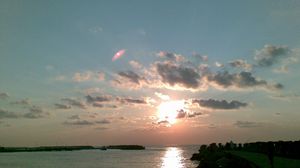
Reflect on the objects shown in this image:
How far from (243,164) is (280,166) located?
31.8 ft

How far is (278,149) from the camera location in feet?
180

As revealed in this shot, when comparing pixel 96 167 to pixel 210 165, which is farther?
pixel 96 167

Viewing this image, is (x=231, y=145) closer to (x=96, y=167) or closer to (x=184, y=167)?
(x=184, y=167)

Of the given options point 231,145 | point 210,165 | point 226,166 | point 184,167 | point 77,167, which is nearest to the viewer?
point 226,166

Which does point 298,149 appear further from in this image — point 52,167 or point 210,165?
point 52,167

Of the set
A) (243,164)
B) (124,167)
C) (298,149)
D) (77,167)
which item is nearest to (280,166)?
(243,164)

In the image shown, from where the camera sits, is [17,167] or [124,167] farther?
[17,167]

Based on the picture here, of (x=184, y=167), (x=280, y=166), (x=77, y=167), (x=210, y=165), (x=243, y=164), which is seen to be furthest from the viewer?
(x=77, y=167)

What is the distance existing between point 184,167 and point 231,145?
28.0m

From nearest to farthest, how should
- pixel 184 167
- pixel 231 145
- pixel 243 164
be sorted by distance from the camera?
pixel 243 164 < pixel 184 167 < pixel 231 145

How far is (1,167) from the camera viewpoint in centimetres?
9206

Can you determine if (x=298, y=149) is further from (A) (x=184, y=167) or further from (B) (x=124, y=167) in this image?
(B) (x=124, y=167)

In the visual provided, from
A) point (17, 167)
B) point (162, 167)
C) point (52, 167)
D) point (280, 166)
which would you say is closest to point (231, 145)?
point (162, 167)

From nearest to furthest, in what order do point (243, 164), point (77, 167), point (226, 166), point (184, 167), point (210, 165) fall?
point (243, 164) < point (226, 166) < point (210, 165) < point (184, 167) < point (77, 167)
